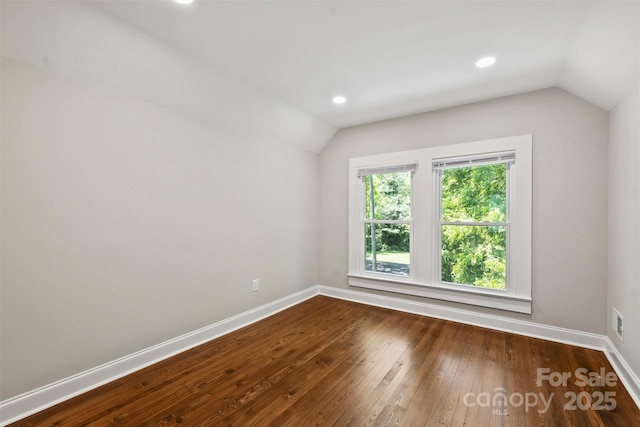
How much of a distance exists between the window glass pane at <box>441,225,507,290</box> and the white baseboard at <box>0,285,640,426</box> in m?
0.39

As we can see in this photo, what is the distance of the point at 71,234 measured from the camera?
195 centimetres

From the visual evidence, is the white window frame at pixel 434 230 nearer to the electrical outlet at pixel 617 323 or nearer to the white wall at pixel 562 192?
the white wall at pixel 562 192

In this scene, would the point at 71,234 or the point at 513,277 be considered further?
the point at 513,277

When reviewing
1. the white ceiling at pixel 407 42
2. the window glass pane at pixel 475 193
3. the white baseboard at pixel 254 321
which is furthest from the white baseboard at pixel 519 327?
the white ceiling at pixel 407 42

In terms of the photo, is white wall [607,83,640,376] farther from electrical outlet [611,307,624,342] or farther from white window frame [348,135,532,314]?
white window frame [348,135,532,314]

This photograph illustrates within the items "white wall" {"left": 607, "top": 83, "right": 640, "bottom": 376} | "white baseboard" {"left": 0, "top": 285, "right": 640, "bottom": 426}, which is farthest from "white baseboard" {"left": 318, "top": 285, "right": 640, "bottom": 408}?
"white wall" {"left": 607, "top": 83, "right": 640, "bottom": 376}

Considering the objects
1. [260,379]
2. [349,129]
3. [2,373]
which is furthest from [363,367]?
[349,129]

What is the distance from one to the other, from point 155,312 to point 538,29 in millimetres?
3673

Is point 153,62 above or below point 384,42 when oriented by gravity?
below

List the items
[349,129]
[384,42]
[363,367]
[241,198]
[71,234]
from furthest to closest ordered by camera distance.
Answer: [349,129], [241,198], [363,367], [384,42], [71,234]

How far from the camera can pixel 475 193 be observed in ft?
10.8

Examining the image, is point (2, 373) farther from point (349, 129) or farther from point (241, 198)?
point (349, 129)

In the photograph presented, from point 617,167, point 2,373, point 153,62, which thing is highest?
point 153,62

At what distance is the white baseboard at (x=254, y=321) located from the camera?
1795 mm
